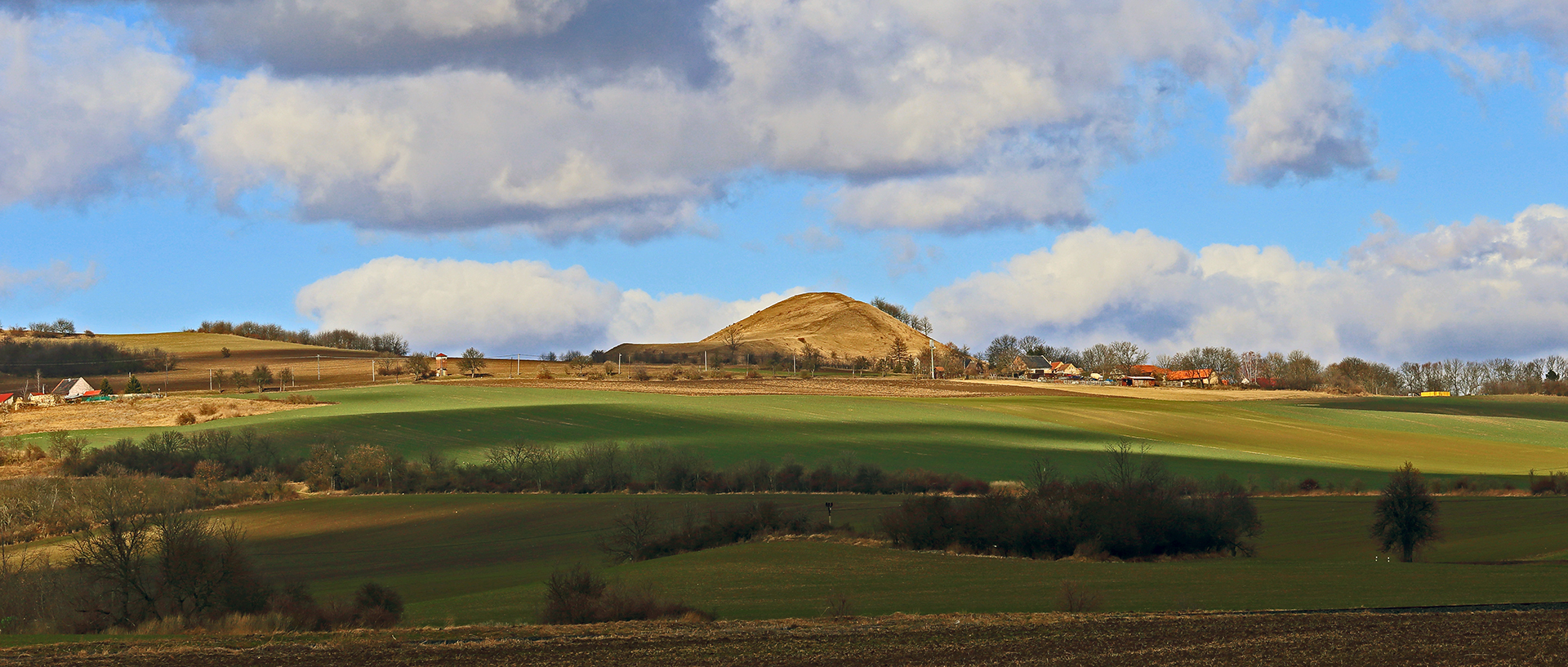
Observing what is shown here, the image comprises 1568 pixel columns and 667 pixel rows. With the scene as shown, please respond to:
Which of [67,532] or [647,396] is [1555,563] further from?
[647,396]

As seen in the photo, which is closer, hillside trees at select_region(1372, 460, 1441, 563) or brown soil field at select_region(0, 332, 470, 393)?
hillside trees at select_region(1372, 460, 1441, 563)

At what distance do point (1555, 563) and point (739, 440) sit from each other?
4717cm

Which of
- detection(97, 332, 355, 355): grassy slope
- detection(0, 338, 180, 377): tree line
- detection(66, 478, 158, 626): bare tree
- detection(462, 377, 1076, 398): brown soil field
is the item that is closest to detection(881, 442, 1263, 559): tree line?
detection(66, 478, 158, 626): bare tree

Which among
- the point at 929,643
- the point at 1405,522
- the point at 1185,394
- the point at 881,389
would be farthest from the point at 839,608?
the point at 1185,394

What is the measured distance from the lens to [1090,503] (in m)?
40.2

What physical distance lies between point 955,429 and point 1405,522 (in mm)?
43653

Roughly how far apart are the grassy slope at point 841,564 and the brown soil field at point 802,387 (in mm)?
55261

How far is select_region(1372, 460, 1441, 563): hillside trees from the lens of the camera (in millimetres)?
39969

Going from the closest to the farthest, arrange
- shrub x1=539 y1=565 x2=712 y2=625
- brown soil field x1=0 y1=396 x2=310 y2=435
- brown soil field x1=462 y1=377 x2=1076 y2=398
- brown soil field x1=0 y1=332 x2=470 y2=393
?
shrub x1=539 y1=565 x2=712 y2=625
brown soil field x1=0 y1=396 x2=310 y2=435
brown soil field x1=462 y1=377 x2=1076 y2=398
brown soil field x1=0 y1=332 x2=470 y2=393

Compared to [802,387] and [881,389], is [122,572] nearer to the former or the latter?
[802,387]

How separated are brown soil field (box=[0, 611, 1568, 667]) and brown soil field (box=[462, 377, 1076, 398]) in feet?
271

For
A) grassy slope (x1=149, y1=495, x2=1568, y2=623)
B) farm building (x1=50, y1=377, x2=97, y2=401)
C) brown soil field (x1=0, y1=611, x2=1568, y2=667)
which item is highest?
farm building (x1=50, y1=377, x2=97, y2=401)

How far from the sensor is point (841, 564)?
3562 cm

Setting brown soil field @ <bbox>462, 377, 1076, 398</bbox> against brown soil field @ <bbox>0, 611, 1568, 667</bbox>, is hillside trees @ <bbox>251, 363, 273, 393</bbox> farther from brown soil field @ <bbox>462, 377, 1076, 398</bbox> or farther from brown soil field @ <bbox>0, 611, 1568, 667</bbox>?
brown soil field @ <bbox>0, 611, 1568, 667</bbox>
